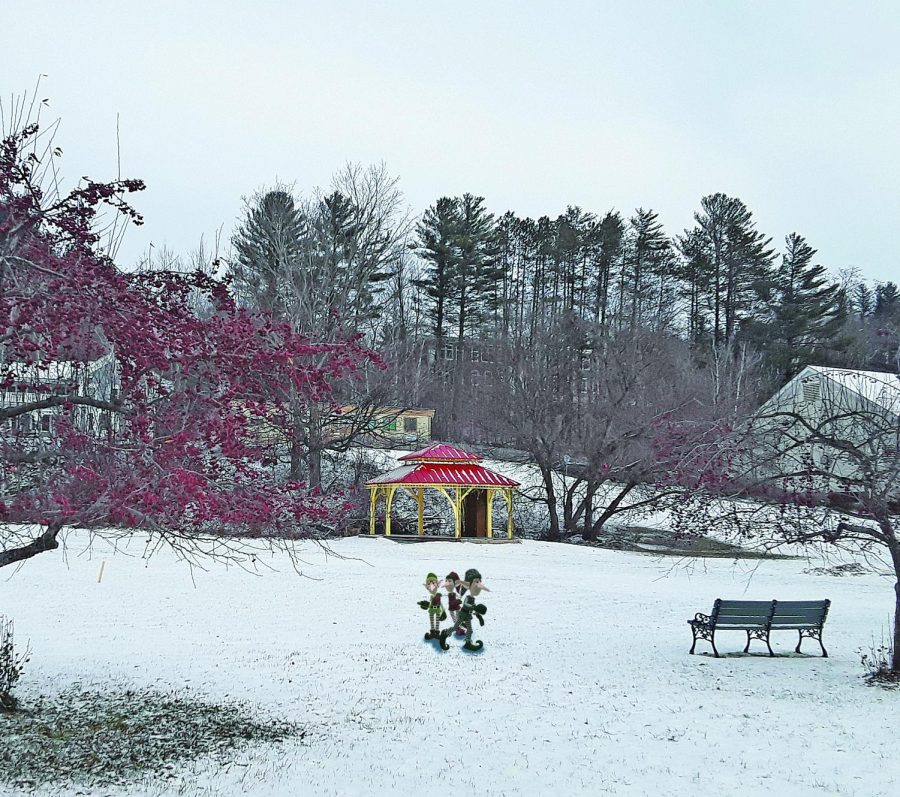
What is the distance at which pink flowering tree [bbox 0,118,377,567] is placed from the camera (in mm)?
5582

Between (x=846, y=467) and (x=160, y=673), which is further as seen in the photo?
(x=846, y=467)

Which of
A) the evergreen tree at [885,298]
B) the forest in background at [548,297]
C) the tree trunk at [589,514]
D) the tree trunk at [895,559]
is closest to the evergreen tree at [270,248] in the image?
the forest in background at [548,297]

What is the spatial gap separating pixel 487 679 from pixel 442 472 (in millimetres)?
18564

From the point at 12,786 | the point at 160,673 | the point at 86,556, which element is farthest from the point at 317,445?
the point at 12,786

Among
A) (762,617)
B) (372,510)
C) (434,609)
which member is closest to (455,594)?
(434,609)

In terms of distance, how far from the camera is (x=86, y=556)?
71.1 ft

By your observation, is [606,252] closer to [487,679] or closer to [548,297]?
[548,297]

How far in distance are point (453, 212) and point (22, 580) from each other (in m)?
34.1

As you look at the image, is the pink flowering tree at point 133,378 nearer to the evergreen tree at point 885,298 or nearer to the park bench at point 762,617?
the park bench at point 762,617

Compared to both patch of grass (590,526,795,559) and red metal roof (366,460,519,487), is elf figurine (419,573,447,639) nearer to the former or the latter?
red metal roof (366,460,519,487)

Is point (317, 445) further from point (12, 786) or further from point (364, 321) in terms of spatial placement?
point (12, 786)

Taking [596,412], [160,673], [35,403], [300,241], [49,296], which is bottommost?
[160,673]

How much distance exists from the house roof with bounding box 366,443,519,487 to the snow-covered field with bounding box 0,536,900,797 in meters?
8.02

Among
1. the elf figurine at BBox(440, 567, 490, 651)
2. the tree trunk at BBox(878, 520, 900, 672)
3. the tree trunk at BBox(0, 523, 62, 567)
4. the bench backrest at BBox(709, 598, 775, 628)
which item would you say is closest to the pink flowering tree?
the tree trunk at BBox(0, 523, 62, 567)
